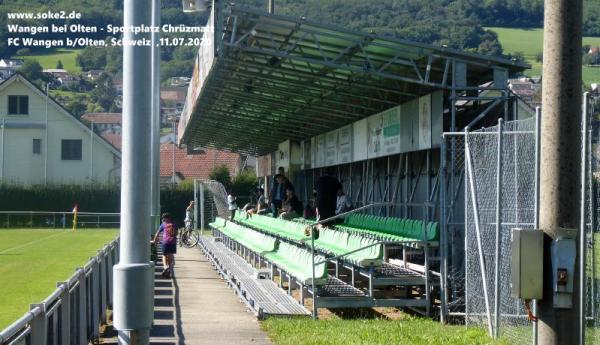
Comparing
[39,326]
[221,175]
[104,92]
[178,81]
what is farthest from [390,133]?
[104,92]

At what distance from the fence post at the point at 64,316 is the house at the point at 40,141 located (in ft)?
207

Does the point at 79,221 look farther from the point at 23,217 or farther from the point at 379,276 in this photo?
the point at 379,276

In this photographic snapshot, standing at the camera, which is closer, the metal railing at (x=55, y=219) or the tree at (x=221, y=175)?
the metal railing at (x=55, y=219)

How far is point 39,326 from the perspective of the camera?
Answer: 7859mm

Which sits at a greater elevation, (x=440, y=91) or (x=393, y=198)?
(x=440, y=91)

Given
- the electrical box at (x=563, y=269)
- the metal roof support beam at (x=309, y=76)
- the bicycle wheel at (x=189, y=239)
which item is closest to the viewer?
the electrical box at (x=563, y=269)

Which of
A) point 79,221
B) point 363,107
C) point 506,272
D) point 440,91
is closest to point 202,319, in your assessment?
point 506,272

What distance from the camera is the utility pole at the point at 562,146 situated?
7.22m

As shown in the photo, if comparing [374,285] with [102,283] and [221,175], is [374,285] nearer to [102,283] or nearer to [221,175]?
[102,283]

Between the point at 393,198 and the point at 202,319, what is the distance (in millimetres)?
11897

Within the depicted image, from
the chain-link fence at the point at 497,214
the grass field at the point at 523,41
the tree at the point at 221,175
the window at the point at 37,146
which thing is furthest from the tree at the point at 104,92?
the chain-link fence at the point at 497,214

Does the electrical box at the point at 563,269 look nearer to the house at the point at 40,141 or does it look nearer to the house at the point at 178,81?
the house at the point at 40,141

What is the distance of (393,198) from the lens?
2667cm

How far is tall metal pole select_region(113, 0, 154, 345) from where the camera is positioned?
7918 mm
